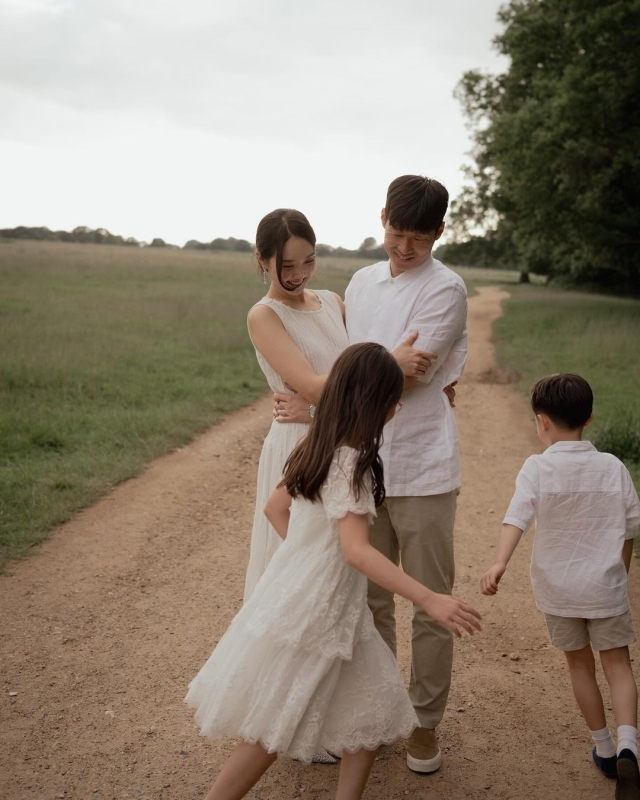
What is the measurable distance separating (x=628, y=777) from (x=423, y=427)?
139cm

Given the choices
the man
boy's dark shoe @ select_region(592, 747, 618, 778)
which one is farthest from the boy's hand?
boy's dark shoe @ select_region(592, 747, 618, 778)

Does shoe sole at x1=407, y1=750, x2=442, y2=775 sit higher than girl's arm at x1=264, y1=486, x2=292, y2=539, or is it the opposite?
girl's arm at x1=264, y1=486, x2=292, y2=539

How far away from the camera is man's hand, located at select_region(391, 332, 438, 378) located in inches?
113

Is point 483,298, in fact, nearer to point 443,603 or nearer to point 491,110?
point 491,110

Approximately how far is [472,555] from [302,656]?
3394 millimetres

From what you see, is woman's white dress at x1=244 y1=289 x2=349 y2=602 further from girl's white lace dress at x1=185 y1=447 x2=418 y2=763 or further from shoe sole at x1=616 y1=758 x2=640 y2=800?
shoe sole at x1=616 y1=758 x2=640 y2=800

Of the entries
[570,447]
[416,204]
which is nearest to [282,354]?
[416,204]

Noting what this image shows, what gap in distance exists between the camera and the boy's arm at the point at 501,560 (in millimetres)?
2768

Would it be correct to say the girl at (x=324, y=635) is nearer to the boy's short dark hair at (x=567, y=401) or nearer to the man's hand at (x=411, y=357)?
the man's hand at (x=411, y=357)

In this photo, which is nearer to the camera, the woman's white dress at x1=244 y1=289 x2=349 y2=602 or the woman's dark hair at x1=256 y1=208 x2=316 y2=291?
the woman's dark hair at x1=256 y1=208 x2=316 y2=291

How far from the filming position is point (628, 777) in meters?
2.85

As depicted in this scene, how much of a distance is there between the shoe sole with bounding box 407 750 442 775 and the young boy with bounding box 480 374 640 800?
616mm

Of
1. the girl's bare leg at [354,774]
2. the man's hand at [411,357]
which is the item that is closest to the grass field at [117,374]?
the girl's bare leg at [354,774]

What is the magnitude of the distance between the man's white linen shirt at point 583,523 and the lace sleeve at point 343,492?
736 mm
